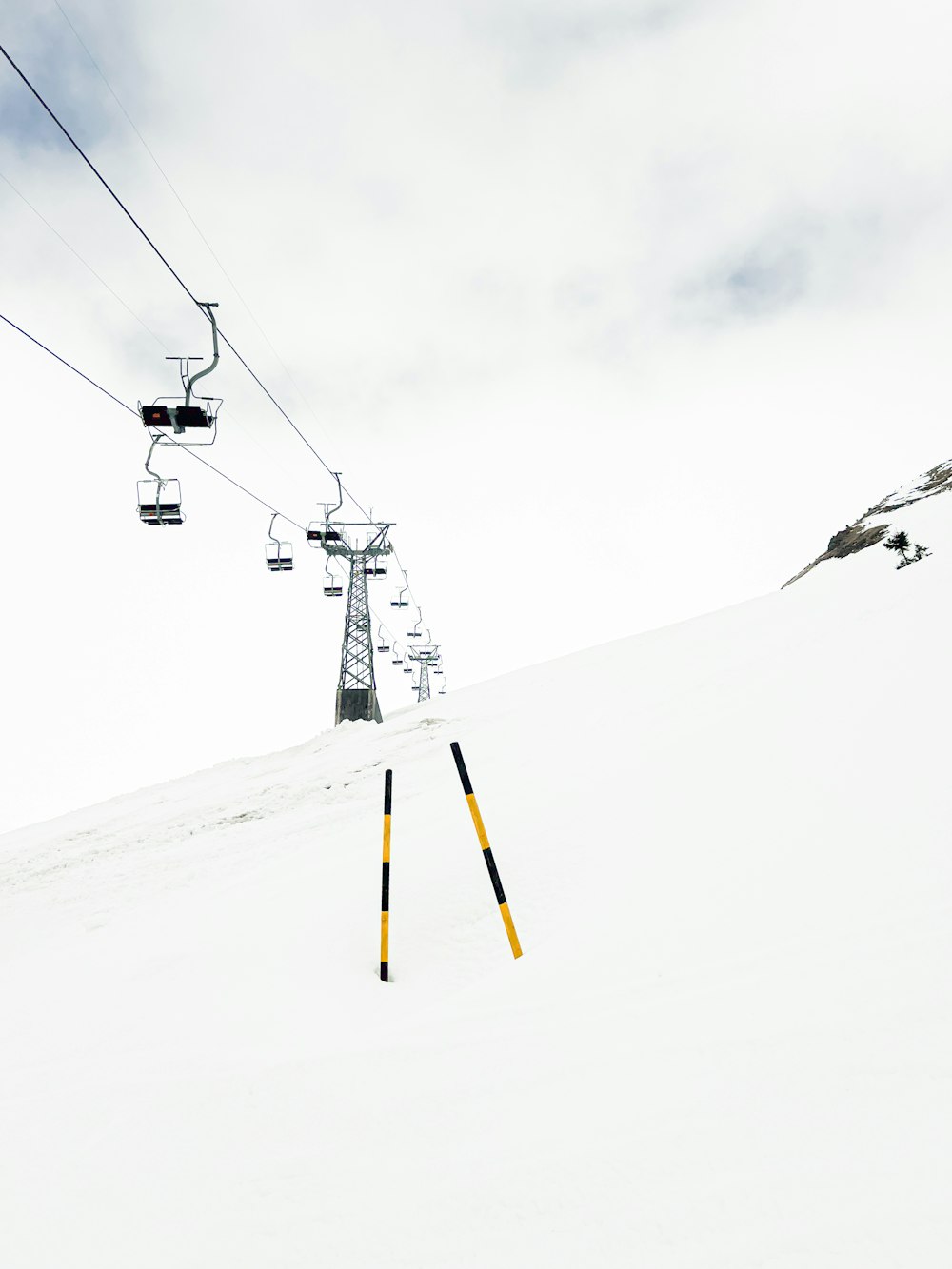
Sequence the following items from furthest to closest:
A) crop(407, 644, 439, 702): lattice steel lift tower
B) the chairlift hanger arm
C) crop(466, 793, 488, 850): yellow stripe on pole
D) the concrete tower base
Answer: crop(407, 644, 439, 702): lattice steel lift tower
the concrete tower base
the chairlift hanger arm
crop(466, 793, 488, 850): yellow stripe on pole

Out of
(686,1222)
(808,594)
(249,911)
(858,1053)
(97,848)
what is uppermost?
(808,594)

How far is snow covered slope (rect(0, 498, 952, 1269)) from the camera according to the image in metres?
2.64

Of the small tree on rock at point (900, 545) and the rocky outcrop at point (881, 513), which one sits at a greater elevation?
the rocky outcrop at point (881, 513)

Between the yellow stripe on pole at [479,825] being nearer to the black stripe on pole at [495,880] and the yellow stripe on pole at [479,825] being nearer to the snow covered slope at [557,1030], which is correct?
the black stripe on pole at [495,880]

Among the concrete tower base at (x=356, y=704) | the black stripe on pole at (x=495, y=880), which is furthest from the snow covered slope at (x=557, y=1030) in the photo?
the concrete tower base at (x=356, y=704)

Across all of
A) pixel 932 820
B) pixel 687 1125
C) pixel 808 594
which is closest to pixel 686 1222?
pixel 687 1125

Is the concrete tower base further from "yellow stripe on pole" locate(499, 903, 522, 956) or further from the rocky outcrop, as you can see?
"yellow stripe on pole" locate(499, 903, 522, 956)

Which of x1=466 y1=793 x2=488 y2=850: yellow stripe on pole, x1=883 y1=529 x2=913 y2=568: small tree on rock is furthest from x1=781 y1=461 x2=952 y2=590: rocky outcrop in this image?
x1=466 y1=793 x2=488 y2=850: yellow stripe on pole

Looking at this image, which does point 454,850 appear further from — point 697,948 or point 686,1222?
point 686,1222

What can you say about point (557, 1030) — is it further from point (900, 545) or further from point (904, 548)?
point (900, 545)

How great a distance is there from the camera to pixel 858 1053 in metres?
3.01

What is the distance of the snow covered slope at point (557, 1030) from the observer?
8.66ft

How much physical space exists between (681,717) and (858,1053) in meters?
5.81

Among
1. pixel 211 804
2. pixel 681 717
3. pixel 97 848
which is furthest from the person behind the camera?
pixel 211 804
